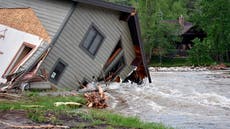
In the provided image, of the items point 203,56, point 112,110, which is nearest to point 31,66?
point 112,110

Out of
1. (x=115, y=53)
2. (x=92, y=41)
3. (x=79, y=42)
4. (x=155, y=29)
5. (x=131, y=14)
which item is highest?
(x=155, y=29)

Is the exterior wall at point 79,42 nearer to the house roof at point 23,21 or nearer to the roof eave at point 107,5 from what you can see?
the roof eave at point 107,5

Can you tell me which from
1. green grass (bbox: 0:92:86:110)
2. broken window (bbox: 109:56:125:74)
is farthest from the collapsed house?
green grass (bbox: 0:92:86:110)

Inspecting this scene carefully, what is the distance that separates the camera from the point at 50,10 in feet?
74.8

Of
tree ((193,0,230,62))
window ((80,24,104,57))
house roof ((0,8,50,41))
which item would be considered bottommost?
window ((80,24,104,57))

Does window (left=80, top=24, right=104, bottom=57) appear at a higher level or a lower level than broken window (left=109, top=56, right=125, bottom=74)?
higher

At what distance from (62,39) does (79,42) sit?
132 cm

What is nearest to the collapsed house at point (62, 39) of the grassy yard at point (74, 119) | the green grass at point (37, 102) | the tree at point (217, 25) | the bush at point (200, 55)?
the green grass at point (37, 102)

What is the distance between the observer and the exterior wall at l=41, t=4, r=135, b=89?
22.6 m

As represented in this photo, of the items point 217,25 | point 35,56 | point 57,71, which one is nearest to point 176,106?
point 57,71

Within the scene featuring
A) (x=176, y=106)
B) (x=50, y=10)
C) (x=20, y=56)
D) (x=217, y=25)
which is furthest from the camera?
(x=217, y=25)

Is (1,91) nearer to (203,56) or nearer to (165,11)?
(203,56)

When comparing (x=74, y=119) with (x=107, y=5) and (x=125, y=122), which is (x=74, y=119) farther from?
(x=107, y=5)

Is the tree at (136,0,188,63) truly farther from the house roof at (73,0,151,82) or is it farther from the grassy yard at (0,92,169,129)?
the grassy yard at (0,92,169,129)
